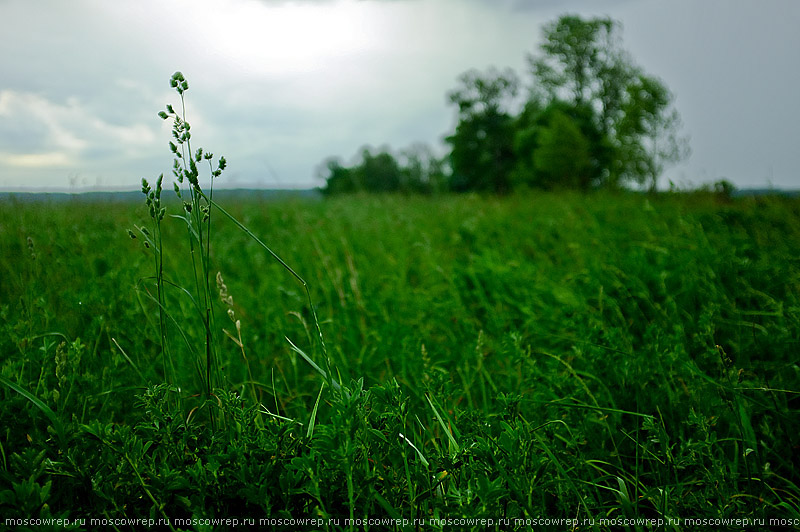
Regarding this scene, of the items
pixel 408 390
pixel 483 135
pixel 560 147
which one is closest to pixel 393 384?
pixel 408 390

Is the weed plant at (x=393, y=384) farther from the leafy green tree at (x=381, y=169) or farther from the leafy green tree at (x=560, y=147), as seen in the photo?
the leafy green tree at (x=381, y=169)

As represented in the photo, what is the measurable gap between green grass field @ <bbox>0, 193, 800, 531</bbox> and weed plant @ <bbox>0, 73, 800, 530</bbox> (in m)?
0.01

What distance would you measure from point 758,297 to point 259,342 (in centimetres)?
286

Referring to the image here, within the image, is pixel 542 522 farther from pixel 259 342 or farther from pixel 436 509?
pixel 259 342

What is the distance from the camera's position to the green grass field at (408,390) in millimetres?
1026

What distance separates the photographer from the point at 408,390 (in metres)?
2.00

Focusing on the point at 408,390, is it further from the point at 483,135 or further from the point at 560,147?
the point at 483,135

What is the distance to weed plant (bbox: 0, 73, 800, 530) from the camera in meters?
1.03

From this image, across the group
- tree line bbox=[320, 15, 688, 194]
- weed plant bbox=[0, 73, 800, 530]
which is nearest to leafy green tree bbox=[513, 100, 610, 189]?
tree line bbox=[320, 15, 688, 194]

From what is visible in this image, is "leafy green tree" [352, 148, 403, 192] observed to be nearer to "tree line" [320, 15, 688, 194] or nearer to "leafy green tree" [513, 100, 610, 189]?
"tree line" [320, 15, 688, 194]

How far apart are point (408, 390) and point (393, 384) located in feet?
3.00

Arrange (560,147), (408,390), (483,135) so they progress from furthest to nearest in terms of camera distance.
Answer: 1. (483,135)
2. (560,147)
3. (408,390)

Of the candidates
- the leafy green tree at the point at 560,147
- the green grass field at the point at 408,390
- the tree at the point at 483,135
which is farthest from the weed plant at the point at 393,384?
the tree at the point at 483,135

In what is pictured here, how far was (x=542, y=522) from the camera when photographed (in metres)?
1.01
